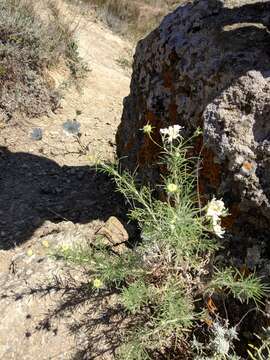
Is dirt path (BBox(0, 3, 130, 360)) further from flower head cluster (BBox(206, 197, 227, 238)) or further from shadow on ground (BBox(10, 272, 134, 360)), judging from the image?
flower head cluster (BBox(206, 197, 227, 238))

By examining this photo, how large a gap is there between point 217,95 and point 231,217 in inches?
26.1

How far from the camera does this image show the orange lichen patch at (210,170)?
265cm

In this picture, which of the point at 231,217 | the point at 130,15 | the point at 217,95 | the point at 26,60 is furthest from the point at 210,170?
the point at 130,15

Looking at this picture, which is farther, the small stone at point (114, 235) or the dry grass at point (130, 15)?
the dry grass at point (130, 15)

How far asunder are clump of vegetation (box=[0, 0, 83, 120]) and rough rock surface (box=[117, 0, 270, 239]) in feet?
6.72

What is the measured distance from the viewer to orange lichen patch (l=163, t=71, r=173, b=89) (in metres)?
3.22

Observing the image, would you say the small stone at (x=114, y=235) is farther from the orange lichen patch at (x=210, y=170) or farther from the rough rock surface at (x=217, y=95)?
the orange lichen patch at (x=210, y=170)

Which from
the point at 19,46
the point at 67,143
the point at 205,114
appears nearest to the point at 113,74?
the point at 19,46

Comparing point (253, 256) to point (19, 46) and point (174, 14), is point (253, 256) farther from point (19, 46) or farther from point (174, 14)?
point (19, 46)

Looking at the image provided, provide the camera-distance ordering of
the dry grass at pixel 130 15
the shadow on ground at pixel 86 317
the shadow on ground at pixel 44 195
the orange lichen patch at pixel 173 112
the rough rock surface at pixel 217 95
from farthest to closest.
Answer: the dry grass at pixel 130 15, the shadow on ground at pixel 44 195, the orange lichen patch at pixel 173 112, the shadow on ground at pixel 86 317, the rough rock surface at pixel 217 95

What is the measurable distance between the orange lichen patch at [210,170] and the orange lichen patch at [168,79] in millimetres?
671

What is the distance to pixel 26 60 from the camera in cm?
567

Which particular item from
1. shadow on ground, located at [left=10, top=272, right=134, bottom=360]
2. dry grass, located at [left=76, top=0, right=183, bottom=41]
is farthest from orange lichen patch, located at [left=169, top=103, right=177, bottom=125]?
dry grass, located at [left=76, top=0, right=183, bottom=41]

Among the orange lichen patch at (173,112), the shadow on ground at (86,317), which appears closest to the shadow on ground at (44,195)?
the shadow on ground at (86,317)
